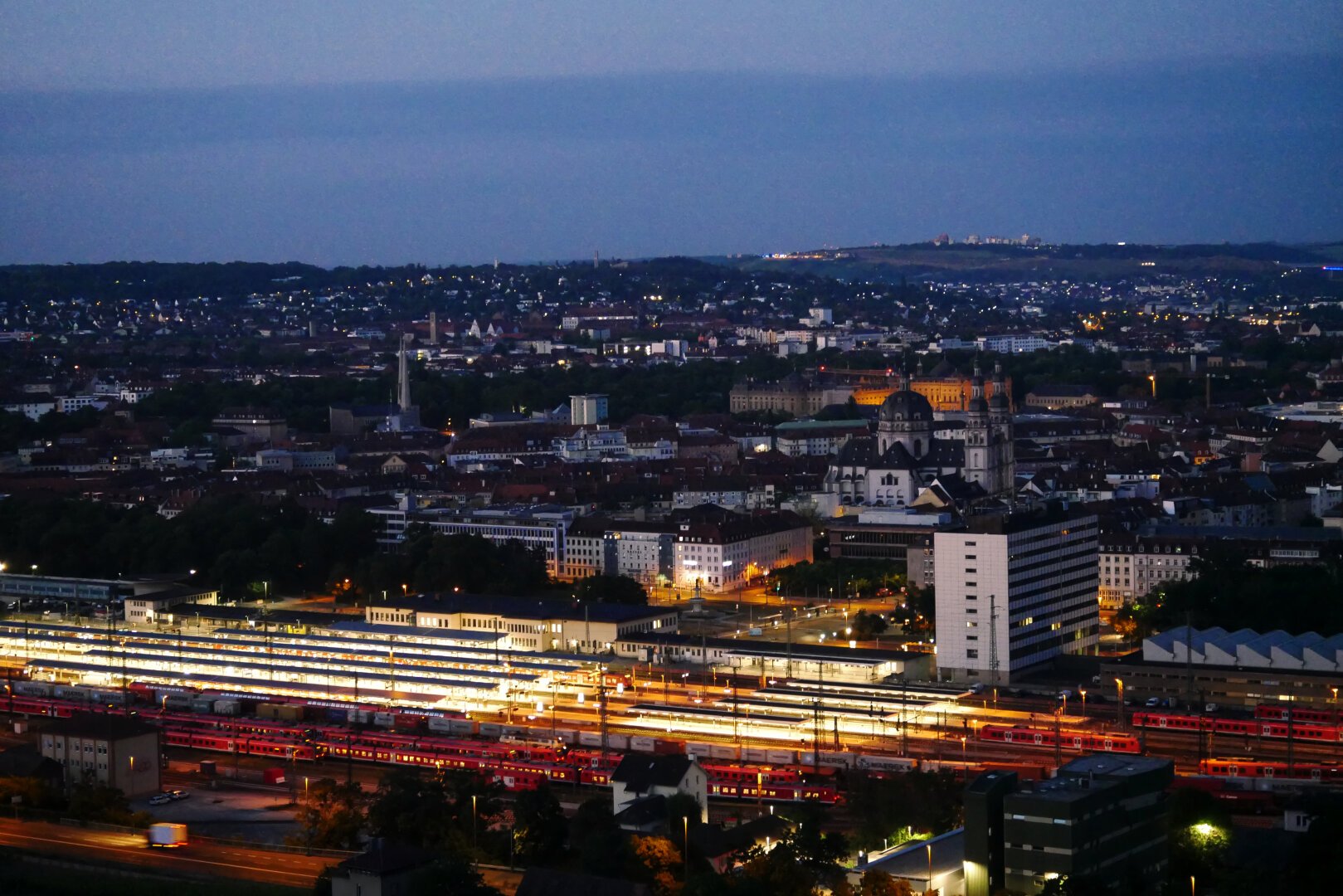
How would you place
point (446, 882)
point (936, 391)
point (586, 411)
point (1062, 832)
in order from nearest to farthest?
point (1062, 832) < point (446, 882) < point (586, 411) < point (936, 391)

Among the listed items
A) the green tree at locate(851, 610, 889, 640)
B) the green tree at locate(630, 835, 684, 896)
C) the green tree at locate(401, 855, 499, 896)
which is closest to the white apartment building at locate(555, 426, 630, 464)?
the green tree at locate(851, 610, 889, 640)

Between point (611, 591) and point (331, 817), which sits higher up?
point (611, 591)

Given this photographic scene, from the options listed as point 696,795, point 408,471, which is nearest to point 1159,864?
point 696,795

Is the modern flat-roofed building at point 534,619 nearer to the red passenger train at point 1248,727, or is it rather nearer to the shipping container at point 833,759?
the shipping container at point 833,759

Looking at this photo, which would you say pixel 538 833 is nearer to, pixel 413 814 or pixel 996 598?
pixel 413 814

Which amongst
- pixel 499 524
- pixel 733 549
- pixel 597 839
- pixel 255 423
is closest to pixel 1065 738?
pixel 597 839

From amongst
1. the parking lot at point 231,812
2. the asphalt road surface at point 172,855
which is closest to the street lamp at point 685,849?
the asphalt road surface at point 172,855

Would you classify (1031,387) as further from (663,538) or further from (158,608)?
(158,608)
